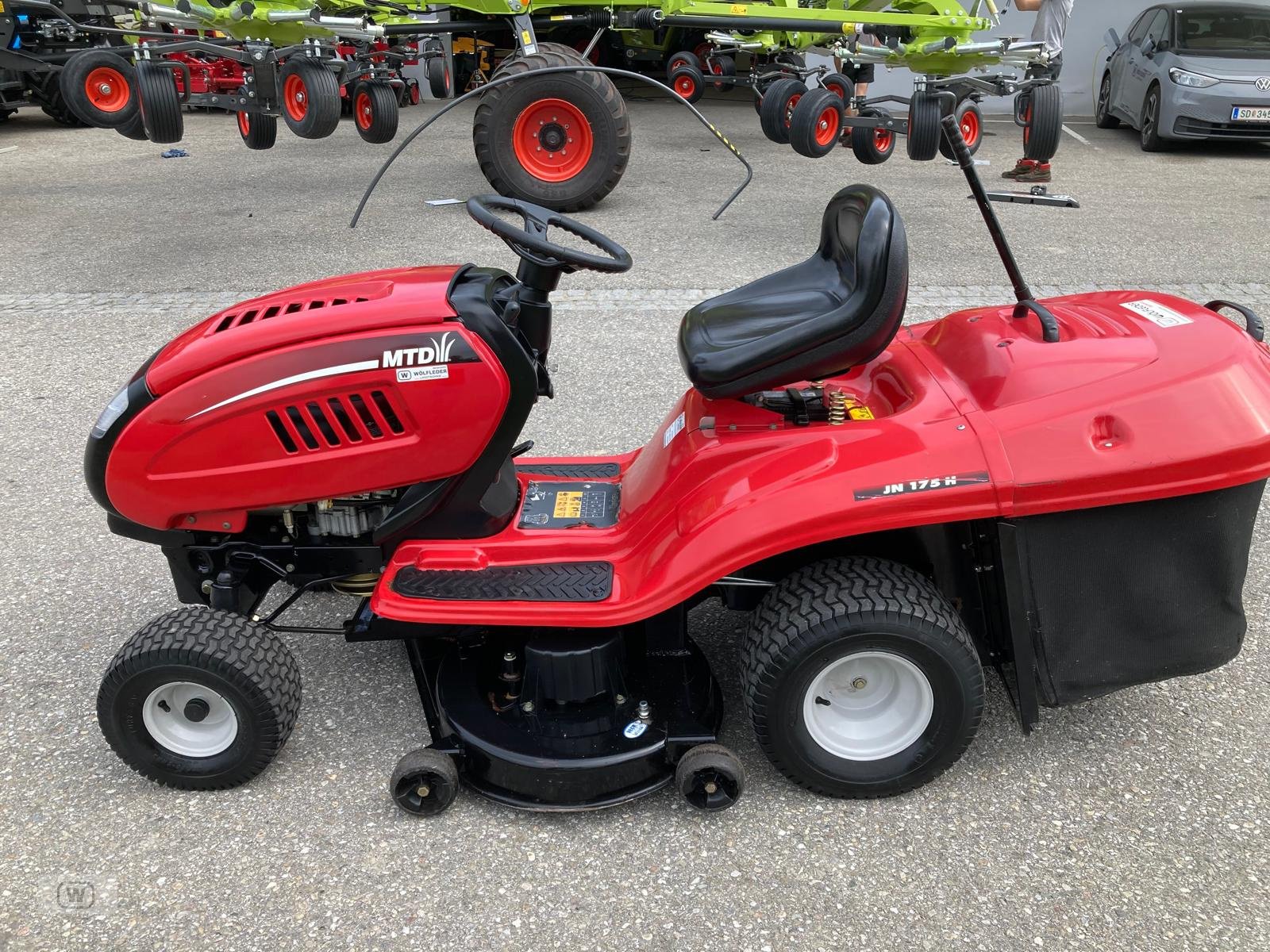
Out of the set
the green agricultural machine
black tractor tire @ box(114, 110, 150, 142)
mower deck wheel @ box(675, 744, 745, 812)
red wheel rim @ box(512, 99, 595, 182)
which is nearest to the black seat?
mower deck wheel @ box(675, 744, 745, 812)

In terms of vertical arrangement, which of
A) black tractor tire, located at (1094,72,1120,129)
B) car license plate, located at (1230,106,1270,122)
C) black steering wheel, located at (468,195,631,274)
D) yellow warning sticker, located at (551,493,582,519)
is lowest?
black tractor tire, located at (1094,72,1120,129)

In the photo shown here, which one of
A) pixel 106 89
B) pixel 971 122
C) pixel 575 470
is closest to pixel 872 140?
pixel 971 122

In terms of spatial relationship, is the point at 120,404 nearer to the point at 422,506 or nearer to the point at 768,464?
the point at 422,506

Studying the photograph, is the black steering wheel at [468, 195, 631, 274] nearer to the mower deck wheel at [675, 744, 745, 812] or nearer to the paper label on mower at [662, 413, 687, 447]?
the paper label on mower at [662, 413, 687, 447]

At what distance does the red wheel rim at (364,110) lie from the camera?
22.3ft

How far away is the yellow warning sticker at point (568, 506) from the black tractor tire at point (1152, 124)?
876 centimetres

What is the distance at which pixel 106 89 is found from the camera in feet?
21.4

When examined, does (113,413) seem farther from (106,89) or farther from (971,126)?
(971,126)

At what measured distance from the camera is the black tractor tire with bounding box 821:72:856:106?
730 centimetres

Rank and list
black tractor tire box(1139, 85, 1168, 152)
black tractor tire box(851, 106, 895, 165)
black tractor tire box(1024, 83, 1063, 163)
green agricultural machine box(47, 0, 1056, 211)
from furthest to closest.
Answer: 1. black tractor tire box(1139, 85, 1168, 152)
2. black tractor tire box(851, 106, 895, 165)
3. black tractor tire box(1024, 83, 1063, 163)
4. green agricultural machine box(47, 0, 1056, 211)

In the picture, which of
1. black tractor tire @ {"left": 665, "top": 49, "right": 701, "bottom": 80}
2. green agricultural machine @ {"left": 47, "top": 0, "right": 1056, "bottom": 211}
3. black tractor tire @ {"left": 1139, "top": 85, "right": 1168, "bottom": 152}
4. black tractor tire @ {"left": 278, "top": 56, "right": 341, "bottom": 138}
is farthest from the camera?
black tractor tire @ {"left": 665, "top": 49, "right": 701, "bottom": 80}

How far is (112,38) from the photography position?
994cm

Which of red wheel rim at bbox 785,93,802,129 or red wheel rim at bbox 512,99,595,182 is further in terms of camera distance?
red wheel rim at bbox 785,93,802,129

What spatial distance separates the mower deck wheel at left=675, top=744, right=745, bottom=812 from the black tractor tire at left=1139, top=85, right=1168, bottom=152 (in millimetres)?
9118
